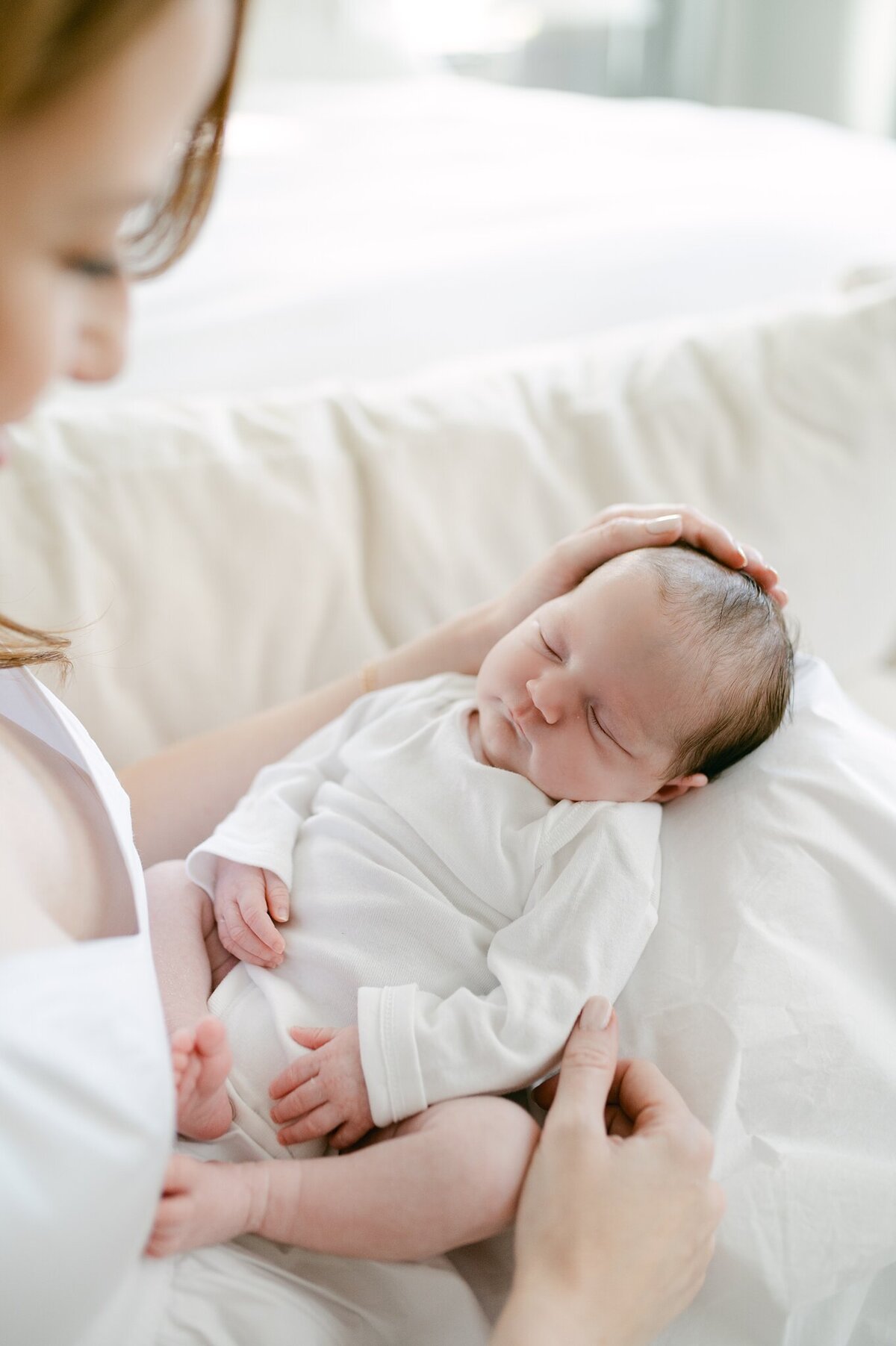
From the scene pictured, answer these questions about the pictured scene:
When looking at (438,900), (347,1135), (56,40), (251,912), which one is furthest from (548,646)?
(56,40)

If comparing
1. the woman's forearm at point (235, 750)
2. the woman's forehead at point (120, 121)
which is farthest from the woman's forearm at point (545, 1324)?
the woman's forehead at point (120, 121)

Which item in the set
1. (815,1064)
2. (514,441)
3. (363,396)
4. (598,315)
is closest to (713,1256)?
(815,1064)

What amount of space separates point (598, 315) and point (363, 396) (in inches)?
30.0

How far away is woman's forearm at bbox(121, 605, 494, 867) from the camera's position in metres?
1.17

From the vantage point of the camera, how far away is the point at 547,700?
105cm

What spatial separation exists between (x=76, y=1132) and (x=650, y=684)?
629 millimetres

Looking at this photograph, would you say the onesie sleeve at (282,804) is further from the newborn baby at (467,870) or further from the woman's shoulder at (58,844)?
the woman's shoulder at (58,844)

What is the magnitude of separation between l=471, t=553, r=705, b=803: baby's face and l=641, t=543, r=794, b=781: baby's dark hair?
0.04ft

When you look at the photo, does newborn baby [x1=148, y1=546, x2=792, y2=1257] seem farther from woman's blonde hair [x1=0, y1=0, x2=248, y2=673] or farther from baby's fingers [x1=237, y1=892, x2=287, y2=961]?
woman's blonde hair [x1=0, y1=0, x2=248, y2=673]

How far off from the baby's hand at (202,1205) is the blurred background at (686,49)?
12.8ft

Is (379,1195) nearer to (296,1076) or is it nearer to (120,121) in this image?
(296,1076)

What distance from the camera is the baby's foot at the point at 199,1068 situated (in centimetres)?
78

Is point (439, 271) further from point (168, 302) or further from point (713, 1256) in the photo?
point (713, 1256)

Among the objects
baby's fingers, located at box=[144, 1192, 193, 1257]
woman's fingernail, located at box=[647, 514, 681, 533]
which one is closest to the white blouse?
baby's fingers, located at box=[144, 1192, 193, 1257]
